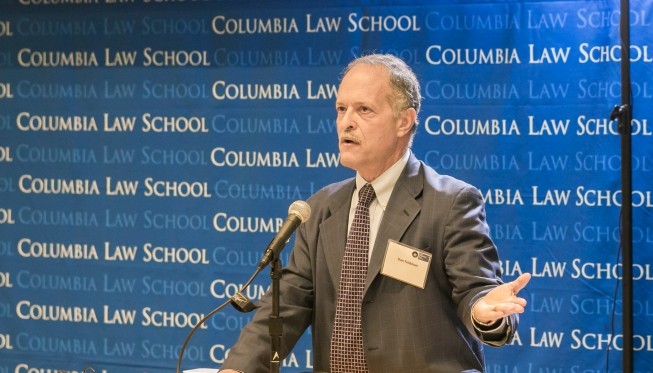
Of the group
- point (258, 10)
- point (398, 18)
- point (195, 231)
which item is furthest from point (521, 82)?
point (195, 231)

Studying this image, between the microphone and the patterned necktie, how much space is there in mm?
468

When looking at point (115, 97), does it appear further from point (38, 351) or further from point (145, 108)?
point (38, 351)

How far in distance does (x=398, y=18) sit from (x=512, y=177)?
955 mm

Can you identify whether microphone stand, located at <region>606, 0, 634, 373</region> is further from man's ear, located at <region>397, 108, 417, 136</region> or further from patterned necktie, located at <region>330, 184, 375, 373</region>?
patterned necktie, located at <region>330, 184, 375, 373</region>

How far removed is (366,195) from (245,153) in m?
1.82

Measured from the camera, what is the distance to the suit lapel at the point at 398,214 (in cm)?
281

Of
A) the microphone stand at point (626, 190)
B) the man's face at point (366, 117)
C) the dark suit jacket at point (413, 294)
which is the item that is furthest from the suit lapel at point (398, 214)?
the microphone stand at point (626, 190)

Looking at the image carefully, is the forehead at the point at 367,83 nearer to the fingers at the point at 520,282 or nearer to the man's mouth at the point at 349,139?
the man's mouth at the point at 349,139

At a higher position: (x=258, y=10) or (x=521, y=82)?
(x=258, y=10)

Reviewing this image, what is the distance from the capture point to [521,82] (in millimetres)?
4285

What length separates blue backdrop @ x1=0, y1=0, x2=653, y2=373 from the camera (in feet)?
13.8

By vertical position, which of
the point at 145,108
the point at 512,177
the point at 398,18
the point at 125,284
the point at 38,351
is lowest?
the point at 38,351

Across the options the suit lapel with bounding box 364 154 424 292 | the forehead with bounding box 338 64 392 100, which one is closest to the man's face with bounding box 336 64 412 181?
the forehead with bounding box 338 64 392 100

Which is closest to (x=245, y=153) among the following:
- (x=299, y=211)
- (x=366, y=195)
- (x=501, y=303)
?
(x=366, y=195)
